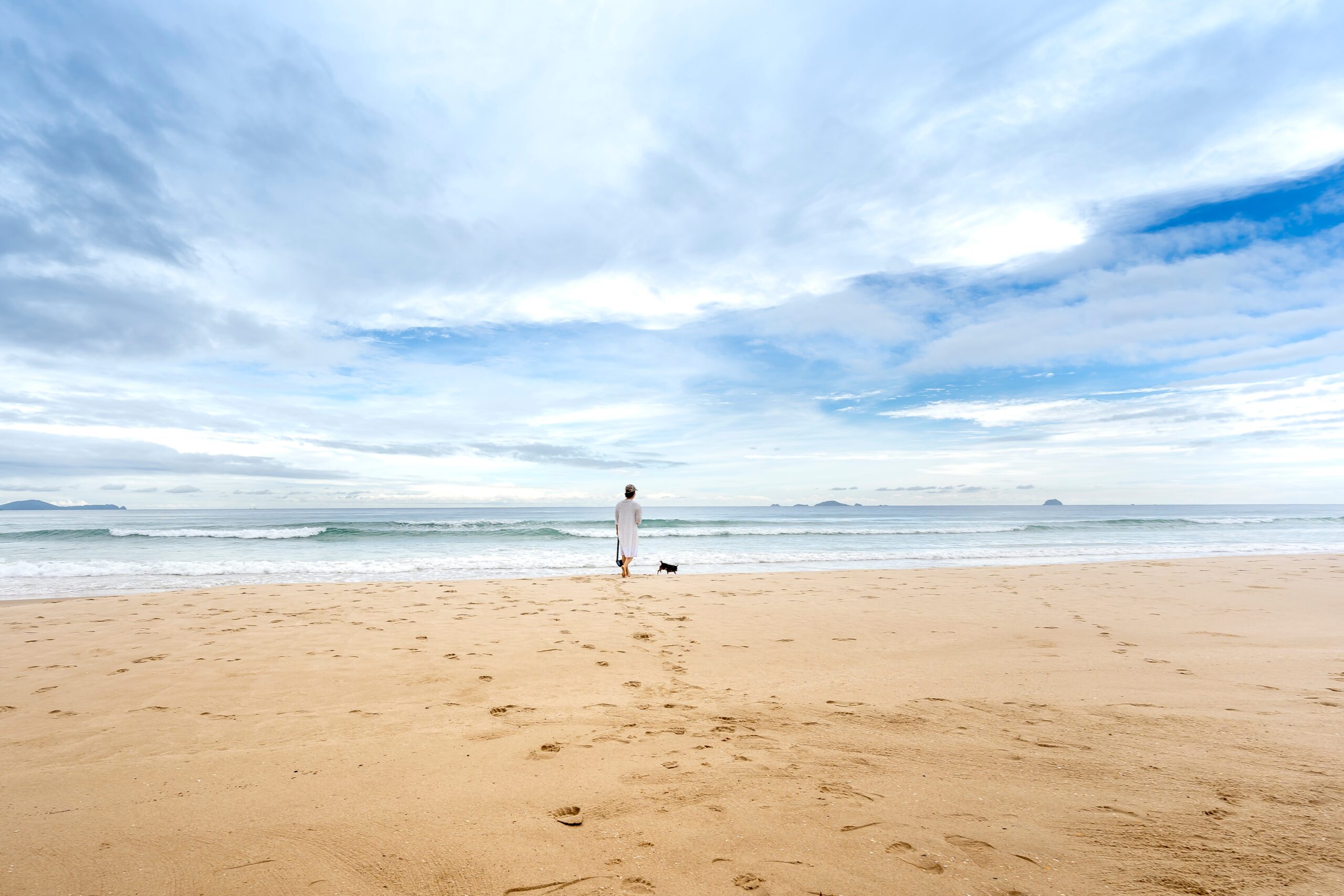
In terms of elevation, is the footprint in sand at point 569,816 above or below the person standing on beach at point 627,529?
below

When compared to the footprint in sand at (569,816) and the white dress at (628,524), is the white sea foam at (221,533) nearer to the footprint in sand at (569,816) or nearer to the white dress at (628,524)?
the white dress at (628,524)

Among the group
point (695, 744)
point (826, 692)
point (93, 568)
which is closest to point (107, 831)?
point (695, 744)

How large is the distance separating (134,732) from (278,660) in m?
1.96

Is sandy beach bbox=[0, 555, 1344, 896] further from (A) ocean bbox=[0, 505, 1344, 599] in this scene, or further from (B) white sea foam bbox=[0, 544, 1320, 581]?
(B) white sea foam bbox=[0, 544, 1320, 581]

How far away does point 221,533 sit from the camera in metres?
32.3

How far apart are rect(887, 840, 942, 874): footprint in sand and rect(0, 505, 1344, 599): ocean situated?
1280cm

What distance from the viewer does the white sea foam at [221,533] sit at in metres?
30.0

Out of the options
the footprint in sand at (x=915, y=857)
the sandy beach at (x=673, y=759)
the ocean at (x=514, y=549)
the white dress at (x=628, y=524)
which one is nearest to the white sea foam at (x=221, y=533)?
the ocean at (x=514, y=549)

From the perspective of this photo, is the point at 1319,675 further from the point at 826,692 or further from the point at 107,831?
the point at 107,831

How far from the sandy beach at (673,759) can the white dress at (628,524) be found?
19.1 feet

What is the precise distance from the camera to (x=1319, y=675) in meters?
5.59

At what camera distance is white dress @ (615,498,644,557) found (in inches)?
544

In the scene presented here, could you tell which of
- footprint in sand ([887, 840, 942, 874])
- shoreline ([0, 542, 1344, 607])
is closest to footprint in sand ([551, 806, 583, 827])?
footprint in sand ([887, 840, 942, 874])

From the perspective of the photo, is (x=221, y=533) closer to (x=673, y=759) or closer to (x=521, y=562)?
(x=521, y=562)
